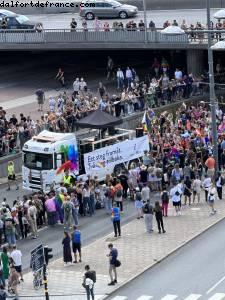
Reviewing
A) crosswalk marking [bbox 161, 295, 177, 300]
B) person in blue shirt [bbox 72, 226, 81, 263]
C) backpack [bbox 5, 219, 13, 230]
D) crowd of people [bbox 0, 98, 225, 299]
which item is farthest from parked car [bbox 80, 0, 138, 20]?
crosswalk marking [bbox 161, 295, 177, 300]

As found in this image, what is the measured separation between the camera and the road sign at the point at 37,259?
37688mm

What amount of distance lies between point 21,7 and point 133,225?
45.2 meters

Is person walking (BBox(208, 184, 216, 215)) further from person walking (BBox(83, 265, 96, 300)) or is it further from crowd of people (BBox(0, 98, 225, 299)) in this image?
person walking (BBox(83, 265, 96, 300))

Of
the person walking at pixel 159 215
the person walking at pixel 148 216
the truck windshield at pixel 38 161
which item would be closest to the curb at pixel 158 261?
the person walking at pixel 159 215

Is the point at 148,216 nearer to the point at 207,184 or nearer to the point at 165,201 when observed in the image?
the point at 165,201

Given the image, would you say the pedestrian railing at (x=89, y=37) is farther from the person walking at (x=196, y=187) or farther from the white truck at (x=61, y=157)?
the person walking at (x=196, y=187)

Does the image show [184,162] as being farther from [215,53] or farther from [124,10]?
[124,10]

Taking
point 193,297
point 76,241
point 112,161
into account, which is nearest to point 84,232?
point 76,241

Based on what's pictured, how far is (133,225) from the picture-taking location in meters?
45.7

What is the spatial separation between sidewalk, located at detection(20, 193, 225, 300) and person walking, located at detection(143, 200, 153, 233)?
9.5 inches

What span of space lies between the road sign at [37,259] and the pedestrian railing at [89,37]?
99.0 feet

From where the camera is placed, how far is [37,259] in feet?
125

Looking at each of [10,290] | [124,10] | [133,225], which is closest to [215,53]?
[124,10]

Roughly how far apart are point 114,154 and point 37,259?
14.0 meters
